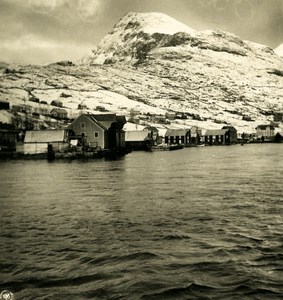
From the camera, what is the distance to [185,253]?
40.9 ft

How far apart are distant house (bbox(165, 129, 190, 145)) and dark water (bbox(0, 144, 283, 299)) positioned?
11678cm

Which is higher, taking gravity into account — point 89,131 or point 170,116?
point 170,116

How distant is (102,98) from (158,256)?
189500 mm

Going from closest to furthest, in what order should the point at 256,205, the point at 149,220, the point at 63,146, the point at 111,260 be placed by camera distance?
the point at 111,260
the point at 149,220
the point at 256,205
the point at 63,146

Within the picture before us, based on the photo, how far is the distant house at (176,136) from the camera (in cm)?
14100

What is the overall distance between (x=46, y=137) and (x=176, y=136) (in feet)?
262

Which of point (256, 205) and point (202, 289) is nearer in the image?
point (202, 289)

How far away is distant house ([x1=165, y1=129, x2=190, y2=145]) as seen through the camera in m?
141

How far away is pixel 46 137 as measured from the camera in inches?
2596

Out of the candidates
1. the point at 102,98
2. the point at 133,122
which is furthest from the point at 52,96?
the point at 133,122

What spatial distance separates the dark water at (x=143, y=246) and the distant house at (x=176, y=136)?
116779mm

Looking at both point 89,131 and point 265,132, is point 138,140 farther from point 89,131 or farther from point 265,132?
point 265,132

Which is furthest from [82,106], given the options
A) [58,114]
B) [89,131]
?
[89,131]

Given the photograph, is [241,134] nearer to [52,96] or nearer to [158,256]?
[52,96]
